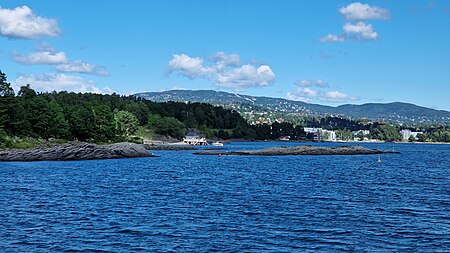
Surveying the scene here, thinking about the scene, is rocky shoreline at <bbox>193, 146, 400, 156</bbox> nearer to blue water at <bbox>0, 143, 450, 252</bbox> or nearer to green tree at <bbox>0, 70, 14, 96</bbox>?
green tree at <bbox>0, 70, 14, 96</bbox>

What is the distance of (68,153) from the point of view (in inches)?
4882

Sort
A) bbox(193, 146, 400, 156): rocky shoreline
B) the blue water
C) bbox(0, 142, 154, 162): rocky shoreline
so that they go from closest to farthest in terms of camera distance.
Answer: the blue water, bbox(0, 142, 154, 162): rocky shoreline, bbox(193, 146, 400, 156): rocky shoreline

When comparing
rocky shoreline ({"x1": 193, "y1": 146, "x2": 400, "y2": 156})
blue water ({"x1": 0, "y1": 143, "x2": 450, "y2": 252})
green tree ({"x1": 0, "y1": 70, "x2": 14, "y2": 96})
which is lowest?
blue water ({"x1": 0, "y1": 143, "x2": 450, "y2": 252})

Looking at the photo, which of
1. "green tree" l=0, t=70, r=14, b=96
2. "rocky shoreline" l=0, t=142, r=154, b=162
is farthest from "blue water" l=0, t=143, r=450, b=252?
"green tree" l=0, t=70, r=14, b=96

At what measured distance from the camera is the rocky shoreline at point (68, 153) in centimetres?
11362

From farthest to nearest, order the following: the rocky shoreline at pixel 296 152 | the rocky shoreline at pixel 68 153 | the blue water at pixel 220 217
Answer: the rocky shoreline at pixel 296 152 < the rocky shoreline at pixel 68 153 < the blue water at pixel 220 217

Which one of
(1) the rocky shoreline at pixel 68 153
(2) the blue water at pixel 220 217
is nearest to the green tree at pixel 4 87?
(1) the rocky shoreline at pixel 68 153

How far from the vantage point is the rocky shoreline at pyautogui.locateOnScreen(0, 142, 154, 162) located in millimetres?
113625

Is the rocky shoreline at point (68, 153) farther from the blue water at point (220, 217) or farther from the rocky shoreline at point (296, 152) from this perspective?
the blue water at point (220, 217)

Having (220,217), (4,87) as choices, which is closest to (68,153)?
(4,87)

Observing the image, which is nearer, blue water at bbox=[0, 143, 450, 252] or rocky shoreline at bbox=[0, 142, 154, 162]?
blue water at bbox=[0, 143, 450, 252]

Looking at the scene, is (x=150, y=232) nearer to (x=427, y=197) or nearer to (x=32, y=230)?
(x=32, y=230)

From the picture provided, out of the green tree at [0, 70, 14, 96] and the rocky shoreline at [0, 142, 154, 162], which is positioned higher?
the green tree at [0, 70, 14, 96]

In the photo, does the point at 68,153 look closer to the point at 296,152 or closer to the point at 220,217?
the point at 296,152
